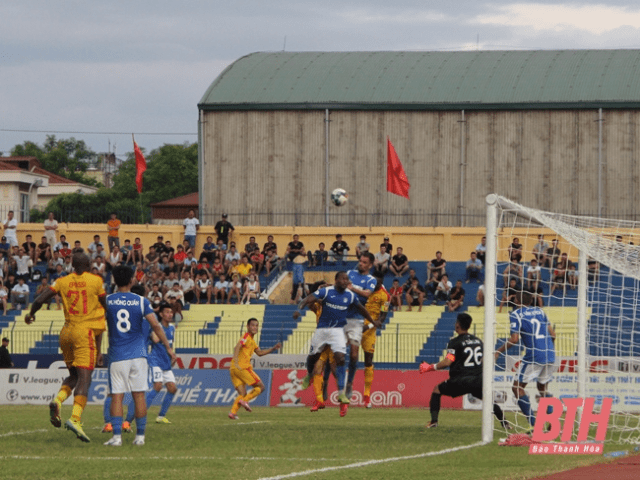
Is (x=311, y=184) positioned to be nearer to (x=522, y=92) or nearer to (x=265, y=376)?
(x=522, y=92)

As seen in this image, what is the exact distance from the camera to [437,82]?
44.3 metres

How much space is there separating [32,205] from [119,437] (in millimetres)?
82386

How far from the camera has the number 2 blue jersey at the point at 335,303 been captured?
54.8 feet

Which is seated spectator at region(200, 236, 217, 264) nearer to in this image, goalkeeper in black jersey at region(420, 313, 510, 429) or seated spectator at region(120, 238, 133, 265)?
seated spectator at region(120, 238, 133, 265)

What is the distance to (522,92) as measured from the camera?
4338 centimetres

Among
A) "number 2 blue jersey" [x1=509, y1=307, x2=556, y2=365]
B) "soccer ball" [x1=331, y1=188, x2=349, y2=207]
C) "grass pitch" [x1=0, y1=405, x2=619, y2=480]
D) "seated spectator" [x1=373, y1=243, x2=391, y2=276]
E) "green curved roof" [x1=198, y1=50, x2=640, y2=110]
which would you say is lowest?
"grass pitch" [x1=0, y1=405, x2=619, y2=480]

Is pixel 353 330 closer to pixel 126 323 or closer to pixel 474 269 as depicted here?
pixel 126 323

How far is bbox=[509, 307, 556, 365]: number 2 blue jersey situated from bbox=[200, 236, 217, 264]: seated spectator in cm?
2376

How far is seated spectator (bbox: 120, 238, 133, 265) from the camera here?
37.2 m

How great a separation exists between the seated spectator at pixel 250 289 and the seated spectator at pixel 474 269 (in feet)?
22.5

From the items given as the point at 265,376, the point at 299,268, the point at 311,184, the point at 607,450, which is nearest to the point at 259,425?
the point at 607,450

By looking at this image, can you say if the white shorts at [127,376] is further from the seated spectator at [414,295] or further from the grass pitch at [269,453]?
the seated spectator at [414,295]

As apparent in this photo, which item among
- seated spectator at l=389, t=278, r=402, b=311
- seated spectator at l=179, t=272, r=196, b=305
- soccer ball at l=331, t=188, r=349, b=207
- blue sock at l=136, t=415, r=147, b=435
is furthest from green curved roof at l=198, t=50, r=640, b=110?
blue sock at l=136, t=415, r=147, b=435

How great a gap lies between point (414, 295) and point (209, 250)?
25.8 ft
